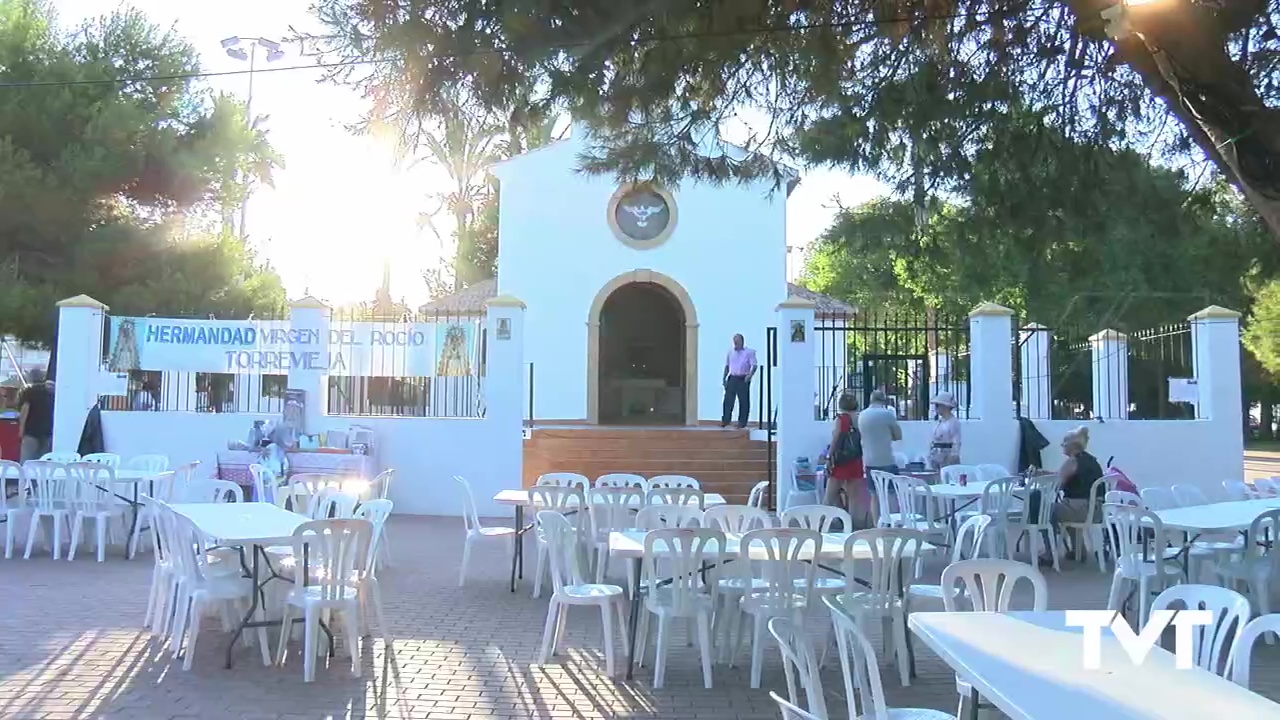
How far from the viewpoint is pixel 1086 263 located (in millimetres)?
6652

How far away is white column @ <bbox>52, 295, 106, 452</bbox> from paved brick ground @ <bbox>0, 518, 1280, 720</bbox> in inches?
228

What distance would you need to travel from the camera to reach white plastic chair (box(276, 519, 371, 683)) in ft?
16.6

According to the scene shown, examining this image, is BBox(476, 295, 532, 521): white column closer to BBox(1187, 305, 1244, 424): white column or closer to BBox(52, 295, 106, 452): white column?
BBox(52, 295, 106, 452): white column

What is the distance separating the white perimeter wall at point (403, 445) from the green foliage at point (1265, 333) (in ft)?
69.7

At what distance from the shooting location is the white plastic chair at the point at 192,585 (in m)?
5.31

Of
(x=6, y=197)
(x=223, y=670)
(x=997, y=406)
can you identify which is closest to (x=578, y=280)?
(x=997, y=406)

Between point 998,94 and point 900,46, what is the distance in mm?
693

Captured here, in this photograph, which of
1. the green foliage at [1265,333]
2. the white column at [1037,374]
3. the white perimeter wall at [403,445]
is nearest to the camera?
the white perimeter wall at [403,445]

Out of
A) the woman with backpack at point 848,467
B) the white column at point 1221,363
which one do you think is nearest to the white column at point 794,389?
the woman with backpack at point 848,467

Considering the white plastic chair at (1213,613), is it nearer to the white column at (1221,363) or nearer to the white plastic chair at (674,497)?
the white plastic chair at (674,497)

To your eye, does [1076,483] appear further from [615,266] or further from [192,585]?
[615,266]

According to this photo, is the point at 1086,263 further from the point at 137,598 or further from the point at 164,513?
the point at 137,598

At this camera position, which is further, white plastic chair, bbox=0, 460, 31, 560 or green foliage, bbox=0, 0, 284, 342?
green foliage, bbox=0, 0, 284, 342

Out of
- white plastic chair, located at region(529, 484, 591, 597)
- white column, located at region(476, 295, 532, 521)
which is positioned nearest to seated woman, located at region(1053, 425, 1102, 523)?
white plastic chair, located at region(529, 484, 591, 597)
